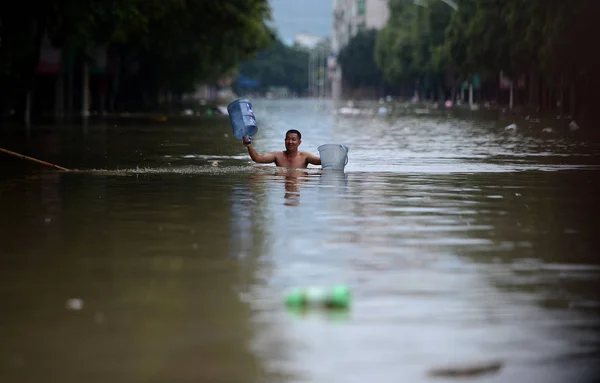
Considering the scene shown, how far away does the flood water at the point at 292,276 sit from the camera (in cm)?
821

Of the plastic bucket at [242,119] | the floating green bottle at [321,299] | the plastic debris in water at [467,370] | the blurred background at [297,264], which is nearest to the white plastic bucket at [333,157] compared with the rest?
the blurred background at [297,264]

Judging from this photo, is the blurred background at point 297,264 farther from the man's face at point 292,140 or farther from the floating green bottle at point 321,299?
the man's face at point 292,140

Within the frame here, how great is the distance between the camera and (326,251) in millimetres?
13359

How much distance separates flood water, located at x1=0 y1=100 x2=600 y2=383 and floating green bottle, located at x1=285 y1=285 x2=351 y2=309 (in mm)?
116

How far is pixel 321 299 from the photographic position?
10141 millimetres

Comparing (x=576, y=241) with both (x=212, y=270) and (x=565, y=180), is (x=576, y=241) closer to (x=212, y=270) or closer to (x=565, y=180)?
(x=212, y=270)

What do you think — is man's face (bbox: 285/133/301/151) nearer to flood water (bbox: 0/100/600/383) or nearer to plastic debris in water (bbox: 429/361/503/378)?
flood water (bbox: 0/100/600/383)

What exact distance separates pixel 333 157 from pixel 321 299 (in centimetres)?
1659

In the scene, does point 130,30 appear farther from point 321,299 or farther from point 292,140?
point 321,299

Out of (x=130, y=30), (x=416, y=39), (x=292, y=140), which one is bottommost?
(x=292, y=140)

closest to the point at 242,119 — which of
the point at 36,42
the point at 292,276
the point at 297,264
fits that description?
the point at 297,264

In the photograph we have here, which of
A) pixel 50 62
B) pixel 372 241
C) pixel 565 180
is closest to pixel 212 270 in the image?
pixel 372 241

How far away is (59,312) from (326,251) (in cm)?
391

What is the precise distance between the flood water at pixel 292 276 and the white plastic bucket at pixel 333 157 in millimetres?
1499
